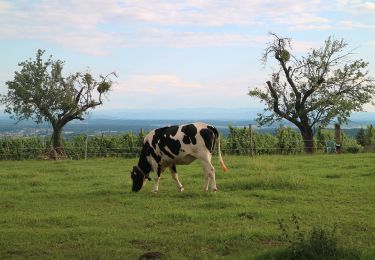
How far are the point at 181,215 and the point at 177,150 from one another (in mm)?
3630

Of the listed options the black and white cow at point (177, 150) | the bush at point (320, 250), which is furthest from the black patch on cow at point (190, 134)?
the bush at point (320, 250)

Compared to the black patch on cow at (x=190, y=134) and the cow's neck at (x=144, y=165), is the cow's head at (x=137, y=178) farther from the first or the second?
the black patch on cow at (x=190, y=134)

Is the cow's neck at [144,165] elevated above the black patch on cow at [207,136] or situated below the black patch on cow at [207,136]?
below

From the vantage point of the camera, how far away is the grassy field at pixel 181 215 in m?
7.55

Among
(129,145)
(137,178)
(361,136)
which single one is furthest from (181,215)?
(361,136)

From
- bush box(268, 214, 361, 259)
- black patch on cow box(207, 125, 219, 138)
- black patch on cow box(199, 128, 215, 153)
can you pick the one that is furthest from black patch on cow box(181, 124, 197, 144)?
bush box(268, 214, 361, 259)

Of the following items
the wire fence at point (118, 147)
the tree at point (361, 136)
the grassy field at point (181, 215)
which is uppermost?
the tree at point (361, 136)

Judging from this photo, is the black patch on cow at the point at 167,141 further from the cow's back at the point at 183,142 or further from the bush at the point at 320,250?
the bush at the point at 320,250

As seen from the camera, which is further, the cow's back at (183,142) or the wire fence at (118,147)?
the wire fence at (118,147)

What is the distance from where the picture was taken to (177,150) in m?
13.2

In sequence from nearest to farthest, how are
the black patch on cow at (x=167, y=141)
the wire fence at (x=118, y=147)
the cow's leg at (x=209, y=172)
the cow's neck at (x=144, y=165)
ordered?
the cow's leg at (x=209, y=172) → the black patch on cow at (x=167, y=141) → the cow's neck at (x=144, y=165) → the wire fence at (x=118, y=147)

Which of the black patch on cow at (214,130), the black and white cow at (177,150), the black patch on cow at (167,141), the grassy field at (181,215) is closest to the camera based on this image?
the grassy field at (181,215)

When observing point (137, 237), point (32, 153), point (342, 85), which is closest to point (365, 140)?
point (342, 85)

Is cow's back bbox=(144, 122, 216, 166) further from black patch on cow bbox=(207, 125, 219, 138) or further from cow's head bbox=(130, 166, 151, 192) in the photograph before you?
cow's head bbox=(130, 166, 151, 192)
